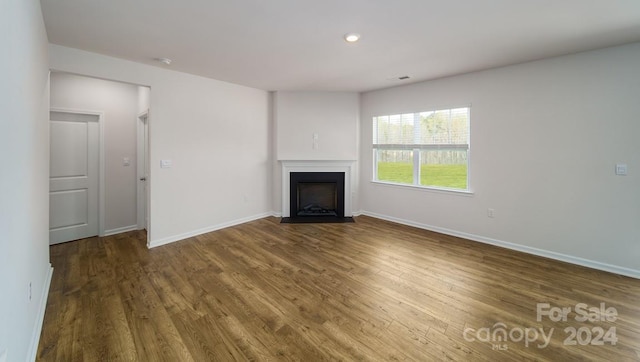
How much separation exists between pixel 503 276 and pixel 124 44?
4.97 meters

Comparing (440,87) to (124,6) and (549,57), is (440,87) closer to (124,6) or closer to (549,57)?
(549,57)

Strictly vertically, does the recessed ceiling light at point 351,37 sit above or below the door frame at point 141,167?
above

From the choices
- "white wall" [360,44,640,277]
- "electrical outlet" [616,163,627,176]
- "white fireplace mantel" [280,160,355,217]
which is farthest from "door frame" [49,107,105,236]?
"electrical outlet" [616,163,627,176]

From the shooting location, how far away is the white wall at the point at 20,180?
3.85 feet

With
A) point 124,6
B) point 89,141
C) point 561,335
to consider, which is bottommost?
point 561,335

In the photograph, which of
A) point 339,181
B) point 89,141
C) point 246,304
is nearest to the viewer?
point 246,304

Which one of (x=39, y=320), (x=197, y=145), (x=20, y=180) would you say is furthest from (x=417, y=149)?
(x=39, y=320)

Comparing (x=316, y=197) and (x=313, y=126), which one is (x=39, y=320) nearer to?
(x=316, y=197)

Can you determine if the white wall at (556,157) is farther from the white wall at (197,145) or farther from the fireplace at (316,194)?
the white wall at (197,145)

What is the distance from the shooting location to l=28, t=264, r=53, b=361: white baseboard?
5.57 feet

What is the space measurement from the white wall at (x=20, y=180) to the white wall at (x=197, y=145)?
1403 millimetres

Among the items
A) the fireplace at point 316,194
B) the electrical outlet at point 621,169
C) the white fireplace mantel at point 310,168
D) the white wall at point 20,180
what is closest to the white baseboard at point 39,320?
the white wall at point 20,180

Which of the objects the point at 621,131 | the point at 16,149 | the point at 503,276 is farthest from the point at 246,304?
the point at 621,131

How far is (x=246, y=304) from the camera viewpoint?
2.33 metres
